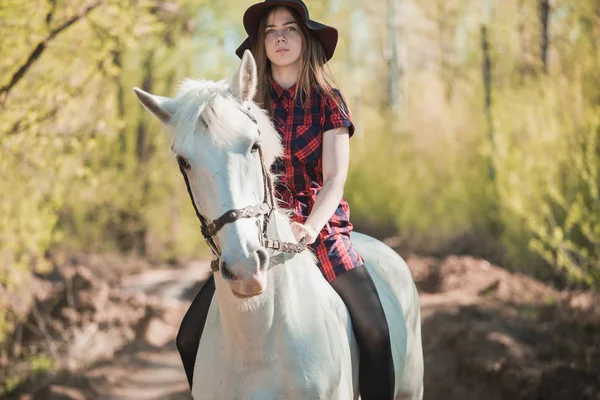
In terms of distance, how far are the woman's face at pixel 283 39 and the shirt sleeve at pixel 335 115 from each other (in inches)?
9.8

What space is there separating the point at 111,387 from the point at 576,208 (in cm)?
489

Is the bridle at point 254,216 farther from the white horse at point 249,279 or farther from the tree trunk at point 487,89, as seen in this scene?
the tree trunk at point 487,89

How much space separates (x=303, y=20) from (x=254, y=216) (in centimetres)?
110

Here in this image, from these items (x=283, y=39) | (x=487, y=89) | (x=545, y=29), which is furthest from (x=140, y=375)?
(x=487, y=89)

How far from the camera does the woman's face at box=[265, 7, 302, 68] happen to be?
9.51 ft

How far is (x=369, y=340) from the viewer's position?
291cm

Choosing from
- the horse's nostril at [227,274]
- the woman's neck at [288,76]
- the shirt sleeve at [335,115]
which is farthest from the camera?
the woman's neck at [288,76]

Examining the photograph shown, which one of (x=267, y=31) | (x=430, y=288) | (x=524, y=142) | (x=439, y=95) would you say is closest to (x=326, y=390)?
(x=267, y=31)

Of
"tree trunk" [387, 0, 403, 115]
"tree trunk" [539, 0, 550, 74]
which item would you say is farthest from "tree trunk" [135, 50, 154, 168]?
"tree trunk" [539, 0, 550, 74]

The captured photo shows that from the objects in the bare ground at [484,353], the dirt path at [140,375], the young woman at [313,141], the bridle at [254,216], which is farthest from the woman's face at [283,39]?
the dirt path at [140,375]

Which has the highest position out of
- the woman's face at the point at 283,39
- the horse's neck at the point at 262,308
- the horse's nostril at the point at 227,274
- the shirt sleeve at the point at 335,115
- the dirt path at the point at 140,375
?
the woman's face at the point at 283,39

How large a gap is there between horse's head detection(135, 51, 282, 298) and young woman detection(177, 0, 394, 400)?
429 millimetres

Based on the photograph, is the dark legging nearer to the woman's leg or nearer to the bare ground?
the woman's leg

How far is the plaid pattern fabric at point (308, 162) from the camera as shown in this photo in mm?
2885
